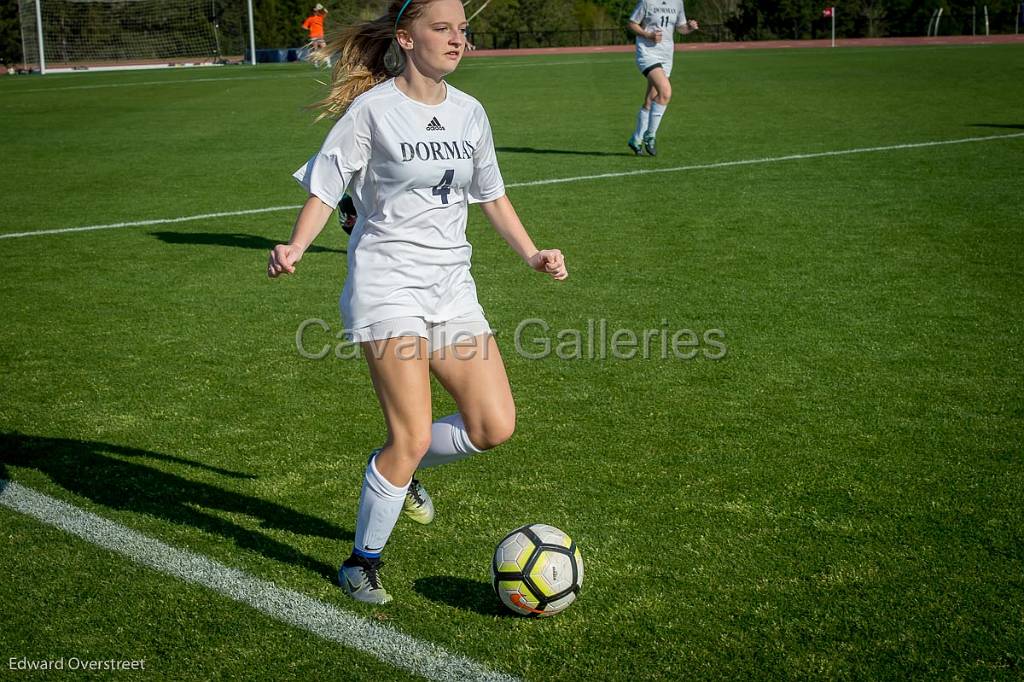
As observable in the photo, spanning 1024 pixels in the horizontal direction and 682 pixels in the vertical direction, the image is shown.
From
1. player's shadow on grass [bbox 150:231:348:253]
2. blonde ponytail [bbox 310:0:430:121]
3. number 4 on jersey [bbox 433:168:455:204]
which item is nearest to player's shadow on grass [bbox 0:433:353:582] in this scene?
number 4 on jersey [bbox 433:168:455:204]

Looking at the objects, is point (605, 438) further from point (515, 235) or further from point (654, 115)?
point (654, 115)

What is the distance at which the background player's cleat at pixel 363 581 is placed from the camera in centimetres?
366

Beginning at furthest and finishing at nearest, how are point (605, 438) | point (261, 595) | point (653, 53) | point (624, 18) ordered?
point (624, 18) → point (653, 53) → point (605, 438) → point (261, 595)

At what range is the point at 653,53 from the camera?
14.9m

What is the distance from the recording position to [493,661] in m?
3.29

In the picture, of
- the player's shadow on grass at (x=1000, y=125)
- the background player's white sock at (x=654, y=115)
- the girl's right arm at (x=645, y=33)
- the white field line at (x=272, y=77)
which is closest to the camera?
the girl's right arm at (x=645, y=33)

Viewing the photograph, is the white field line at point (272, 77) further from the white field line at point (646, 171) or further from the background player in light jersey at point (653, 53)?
the white field line at point (646, 171)

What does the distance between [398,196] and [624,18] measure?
77.4 metres

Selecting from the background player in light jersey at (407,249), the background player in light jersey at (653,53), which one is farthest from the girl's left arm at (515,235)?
the background player in light jersey at (653,53)

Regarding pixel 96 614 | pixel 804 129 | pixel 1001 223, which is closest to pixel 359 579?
pixel 96 614

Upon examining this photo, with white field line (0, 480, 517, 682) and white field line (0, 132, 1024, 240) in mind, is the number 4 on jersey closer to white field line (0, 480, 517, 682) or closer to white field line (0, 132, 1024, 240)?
white field line (0, 480, 517, 682)

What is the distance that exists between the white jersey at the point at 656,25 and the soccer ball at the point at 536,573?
12.3m

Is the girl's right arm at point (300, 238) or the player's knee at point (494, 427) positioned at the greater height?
the girl's right arm at point (300, 238)

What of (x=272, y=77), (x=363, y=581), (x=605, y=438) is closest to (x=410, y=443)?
(x=363, y=581)
